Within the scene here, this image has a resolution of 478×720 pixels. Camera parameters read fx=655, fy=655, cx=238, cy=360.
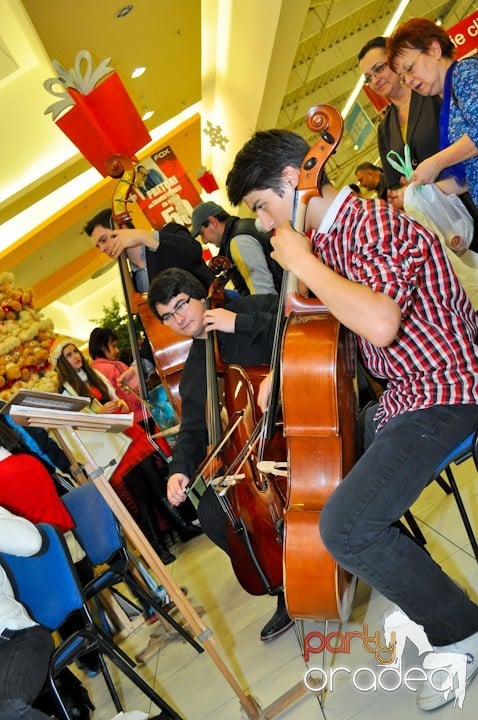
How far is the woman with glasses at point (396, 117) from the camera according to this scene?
2473 mm

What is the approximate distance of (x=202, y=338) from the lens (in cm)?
265

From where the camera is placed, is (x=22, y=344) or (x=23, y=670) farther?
(x=22, y=344)

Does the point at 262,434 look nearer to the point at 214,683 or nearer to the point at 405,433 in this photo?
the point at 405,433

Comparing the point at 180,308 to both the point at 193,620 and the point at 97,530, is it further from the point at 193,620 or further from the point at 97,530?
the point at 193,620

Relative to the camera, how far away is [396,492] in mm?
1452

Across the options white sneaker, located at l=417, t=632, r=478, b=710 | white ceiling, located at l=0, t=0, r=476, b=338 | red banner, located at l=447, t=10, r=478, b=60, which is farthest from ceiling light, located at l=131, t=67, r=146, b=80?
white sneaker, located at l=417, t=632, r=478, b=710

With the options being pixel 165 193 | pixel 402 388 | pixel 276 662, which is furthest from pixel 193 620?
pixel 165 193

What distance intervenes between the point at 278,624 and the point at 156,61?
6243mm

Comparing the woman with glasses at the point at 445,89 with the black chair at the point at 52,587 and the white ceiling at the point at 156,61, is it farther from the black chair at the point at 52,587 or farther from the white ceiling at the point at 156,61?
the white ceiling at the point at 156,61

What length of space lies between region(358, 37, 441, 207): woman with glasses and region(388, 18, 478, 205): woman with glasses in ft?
0.73

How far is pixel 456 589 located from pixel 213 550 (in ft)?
7.96

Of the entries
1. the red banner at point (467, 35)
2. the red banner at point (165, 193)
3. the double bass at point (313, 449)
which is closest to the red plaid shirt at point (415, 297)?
the double bass at point (313, 449)

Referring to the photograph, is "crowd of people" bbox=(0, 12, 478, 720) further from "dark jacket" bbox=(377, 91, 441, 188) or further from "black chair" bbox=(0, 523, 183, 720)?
"black chair" bbox=(0, 523, 183, 720)

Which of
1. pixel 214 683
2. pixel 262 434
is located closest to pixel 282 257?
pixel 262 434
